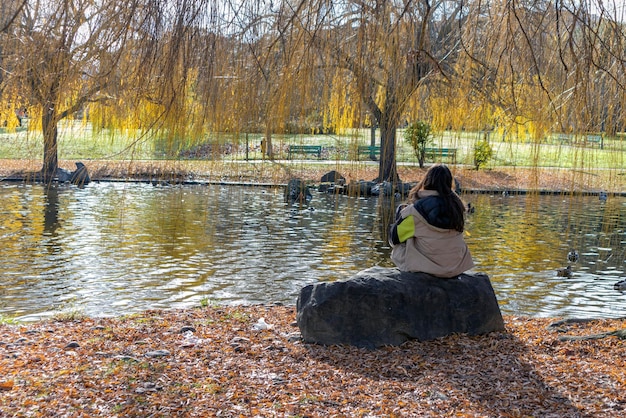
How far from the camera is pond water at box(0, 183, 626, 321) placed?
9758 mm

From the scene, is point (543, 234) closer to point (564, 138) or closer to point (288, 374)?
point (564, 138)

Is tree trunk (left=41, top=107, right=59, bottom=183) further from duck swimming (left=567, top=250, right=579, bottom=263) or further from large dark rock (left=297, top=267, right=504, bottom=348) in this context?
duck swimming (left=567, top=250, right=579, bottom=263)

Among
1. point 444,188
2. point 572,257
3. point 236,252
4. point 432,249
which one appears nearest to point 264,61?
point 444,188

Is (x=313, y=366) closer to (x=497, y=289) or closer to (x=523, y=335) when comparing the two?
(x=523, y=335)

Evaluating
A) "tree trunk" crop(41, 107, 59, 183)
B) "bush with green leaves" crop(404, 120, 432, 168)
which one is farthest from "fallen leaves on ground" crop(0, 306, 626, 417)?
"bush with green leaves" crop(404, 120, 432, 168)

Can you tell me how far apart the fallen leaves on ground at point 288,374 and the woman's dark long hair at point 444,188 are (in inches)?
42.1

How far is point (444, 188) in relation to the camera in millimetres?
6059

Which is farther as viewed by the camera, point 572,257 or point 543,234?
point 543,234

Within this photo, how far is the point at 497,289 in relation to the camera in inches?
420

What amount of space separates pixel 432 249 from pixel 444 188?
54 cm

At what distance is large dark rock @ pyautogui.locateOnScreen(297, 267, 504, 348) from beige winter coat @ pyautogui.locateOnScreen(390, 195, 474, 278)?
11 centimetres

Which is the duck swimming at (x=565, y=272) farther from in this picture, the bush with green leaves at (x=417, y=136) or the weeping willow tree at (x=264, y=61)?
the weeping willow tree at (x=264, y=61)

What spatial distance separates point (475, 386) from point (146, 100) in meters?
2.91

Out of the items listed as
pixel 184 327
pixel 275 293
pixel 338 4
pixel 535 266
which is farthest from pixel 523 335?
pixel 535 266
